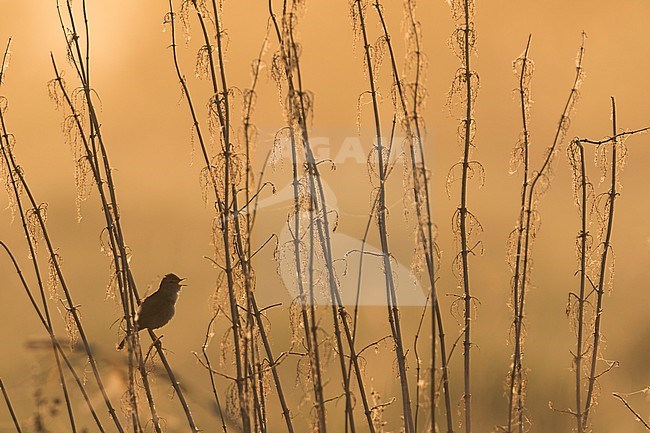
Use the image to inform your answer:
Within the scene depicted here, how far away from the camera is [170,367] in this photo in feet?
7.93

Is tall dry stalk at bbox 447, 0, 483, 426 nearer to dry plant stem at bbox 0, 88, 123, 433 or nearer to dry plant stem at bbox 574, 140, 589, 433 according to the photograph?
dry plant stem at bbox 574, 140, 589, 433

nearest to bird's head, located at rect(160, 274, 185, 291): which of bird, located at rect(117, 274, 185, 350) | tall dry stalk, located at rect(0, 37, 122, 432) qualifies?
bird, located at rect(117, 274, 185, 350)

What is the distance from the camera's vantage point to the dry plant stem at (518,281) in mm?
2355

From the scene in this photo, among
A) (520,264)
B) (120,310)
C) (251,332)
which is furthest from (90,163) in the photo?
(520,264)

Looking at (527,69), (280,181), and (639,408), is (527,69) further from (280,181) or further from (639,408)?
(639,408)

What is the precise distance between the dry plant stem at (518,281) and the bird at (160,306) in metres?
1.24

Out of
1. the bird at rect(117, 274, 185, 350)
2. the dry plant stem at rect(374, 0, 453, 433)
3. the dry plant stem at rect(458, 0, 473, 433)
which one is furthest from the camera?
the bird at rect(117, 274, 185, 350)

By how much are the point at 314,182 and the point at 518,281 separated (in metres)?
0.66

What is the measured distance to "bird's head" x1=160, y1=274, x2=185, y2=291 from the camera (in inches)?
130

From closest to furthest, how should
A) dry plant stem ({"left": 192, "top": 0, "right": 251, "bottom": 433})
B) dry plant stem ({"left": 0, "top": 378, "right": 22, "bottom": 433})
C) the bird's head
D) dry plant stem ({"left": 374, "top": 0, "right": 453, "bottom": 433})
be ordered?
dry plant stem ({"left": 374, "top": 0, "right": 453, "bottom": 433}), dry plant stem ({"left": 192, "top": 0, "right": 251, "bottom": 433}), dry plant stem ({"left": 0, "top": 378, "right": 22, "bottom": 433}), the bird's head

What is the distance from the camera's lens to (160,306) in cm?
322

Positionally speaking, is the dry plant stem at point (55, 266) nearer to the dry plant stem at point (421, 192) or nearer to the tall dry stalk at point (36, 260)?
the tall dry stalk at point (36, 260)

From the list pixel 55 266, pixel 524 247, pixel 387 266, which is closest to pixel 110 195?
pixel 55 266

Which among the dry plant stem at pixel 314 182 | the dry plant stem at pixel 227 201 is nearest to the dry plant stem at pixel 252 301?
the dry plant stem at pixel 227 201
